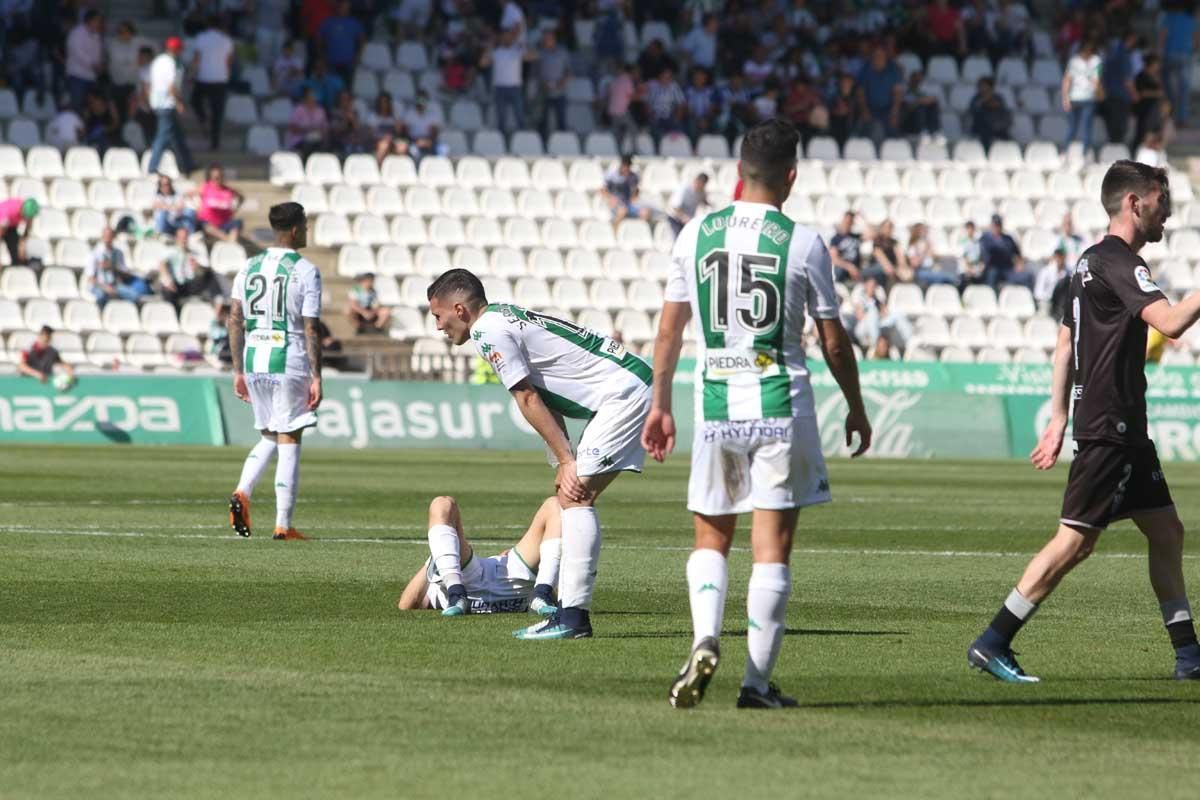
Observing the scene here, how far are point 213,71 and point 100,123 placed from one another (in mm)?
1997

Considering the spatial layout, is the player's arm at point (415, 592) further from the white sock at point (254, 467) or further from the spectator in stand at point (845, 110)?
the spectator in stand at point (845, 110)

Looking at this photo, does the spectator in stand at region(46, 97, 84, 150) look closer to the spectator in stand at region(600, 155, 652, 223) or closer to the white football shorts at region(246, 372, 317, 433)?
the spectator in stand at region(600, 155, 652, 223)

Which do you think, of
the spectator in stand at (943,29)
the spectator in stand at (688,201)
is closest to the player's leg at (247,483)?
the spectator in stand at (688,201)

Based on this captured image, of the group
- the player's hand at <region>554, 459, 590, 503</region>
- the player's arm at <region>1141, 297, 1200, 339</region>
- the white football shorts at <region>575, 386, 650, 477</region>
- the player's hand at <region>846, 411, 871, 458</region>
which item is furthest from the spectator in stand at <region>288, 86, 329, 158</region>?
the player's hand at <region>846, 411, 871, 458</region>

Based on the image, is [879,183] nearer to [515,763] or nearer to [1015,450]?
[1015,450]

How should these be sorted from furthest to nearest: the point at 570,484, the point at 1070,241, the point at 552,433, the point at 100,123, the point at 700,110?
1. the point at 700,110
2. the point at 1070,241
3. the point at 100,123
4. the point at 570,484
5. the point at 552,433

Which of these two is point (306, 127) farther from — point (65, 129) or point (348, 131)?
point (65, 129)

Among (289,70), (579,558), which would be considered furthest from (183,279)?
(579,558)

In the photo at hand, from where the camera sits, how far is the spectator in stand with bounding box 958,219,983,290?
34656mm

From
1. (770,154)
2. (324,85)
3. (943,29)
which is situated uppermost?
(943,29)

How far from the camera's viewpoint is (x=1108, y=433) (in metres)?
8.33

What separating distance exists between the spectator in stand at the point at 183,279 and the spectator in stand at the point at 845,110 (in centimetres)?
1202

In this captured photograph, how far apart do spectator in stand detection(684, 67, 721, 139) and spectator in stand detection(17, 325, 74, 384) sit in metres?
12.8

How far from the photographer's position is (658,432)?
7.43 m
